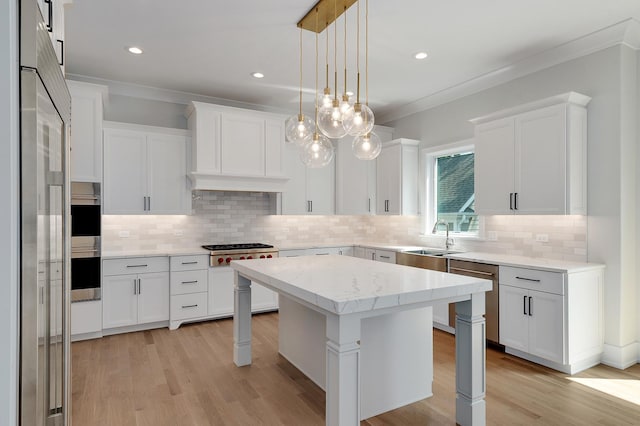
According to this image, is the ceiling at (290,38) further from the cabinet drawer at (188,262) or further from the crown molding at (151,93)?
the cabinet drawer at (188,262)

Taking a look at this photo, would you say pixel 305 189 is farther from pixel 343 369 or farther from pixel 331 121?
pixel 343 369

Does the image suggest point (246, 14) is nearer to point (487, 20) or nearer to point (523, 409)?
point (487, 20)

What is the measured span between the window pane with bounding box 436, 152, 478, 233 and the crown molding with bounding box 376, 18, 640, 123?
2.54 ft

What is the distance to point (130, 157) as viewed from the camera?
4.40m

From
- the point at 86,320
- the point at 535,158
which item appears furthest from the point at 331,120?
the point at 86,320

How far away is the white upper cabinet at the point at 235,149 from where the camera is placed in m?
4.60

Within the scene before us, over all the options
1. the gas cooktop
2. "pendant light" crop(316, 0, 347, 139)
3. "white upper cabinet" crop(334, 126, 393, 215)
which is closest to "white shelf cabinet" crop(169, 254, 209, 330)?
the gas cooktop

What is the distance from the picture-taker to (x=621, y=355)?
326 cm

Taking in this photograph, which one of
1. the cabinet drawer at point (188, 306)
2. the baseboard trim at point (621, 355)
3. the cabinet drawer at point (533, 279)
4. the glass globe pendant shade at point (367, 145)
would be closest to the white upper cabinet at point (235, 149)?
the cabinet drawer at point (188, 306)

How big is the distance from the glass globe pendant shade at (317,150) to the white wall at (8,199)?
6.68ft

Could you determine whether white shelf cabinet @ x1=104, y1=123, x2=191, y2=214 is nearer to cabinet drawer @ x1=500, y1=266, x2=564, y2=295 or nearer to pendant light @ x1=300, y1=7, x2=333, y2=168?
pendant light @ x1=300, y1=7, x2=333, y2=168

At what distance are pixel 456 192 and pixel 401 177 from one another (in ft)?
2.51

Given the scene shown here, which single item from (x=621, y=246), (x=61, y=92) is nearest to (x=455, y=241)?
(x=621, y=246)

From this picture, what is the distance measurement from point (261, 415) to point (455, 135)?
389 centimetres
